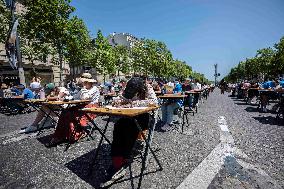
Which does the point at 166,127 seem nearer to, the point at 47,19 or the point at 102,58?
the point at 47,19

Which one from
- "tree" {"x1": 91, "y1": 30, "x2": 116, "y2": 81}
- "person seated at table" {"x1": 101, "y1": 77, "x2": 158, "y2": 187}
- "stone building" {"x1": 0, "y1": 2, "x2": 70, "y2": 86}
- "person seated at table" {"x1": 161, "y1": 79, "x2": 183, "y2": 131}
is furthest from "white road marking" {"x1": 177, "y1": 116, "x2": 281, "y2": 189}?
"tree" {"x1": 91, "y1": 30, "x2": 116, "y2": 81}

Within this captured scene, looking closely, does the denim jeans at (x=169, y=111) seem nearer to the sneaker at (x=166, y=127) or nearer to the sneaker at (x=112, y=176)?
the sneaker at (x=166, y=127)

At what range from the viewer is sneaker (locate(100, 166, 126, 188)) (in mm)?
3348

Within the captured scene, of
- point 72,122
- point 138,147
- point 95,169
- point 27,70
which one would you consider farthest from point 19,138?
point 27,70

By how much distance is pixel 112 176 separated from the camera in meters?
3.51

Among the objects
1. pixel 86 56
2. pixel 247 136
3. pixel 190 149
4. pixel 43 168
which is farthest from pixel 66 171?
pixel 86 56

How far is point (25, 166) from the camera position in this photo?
427cm

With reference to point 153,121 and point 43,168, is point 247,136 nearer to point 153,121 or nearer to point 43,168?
point 153,121

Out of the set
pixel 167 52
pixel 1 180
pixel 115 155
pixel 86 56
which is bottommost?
pixel 1 180

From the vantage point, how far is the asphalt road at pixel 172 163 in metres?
3.51

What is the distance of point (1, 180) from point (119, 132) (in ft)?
6.42

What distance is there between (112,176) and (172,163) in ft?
3.95

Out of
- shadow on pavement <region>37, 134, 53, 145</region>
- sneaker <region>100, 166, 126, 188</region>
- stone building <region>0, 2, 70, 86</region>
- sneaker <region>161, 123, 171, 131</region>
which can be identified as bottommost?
shadow on pavement <region>37, 134, 53, 145</region>

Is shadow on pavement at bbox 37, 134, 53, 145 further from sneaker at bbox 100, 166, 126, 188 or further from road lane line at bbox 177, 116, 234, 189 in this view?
road lane line at bbox 177, 116, 234, 189
